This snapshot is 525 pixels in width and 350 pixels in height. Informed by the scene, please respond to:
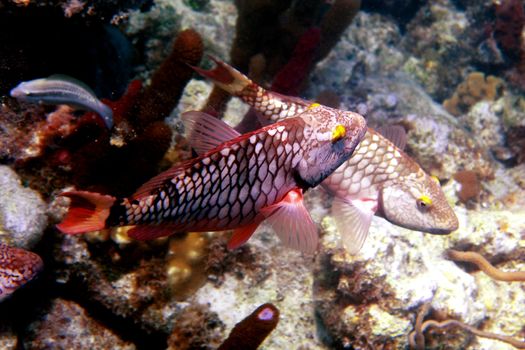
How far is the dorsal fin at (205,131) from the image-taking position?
2.18 m

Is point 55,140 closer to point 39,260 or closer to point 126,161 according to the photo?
point 126,161

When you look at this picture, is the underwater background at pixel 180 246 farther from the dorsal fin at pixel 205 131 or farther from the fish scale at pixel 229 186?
the fish scale at pixel 229 186

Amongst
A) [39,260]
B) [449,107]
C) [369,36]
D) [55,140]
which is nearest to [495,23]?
[449,107]

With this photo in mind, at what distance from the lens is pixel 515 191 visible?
6707 mm

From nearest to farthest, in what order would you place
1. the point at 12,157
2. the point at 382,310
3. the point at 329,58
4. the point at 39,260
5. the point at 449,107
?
the point at 39,260
the point at 12,157
the point at 382,310
the point at 329,58
the point at 449,107

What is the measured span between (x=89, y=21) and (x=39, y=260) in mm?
2333

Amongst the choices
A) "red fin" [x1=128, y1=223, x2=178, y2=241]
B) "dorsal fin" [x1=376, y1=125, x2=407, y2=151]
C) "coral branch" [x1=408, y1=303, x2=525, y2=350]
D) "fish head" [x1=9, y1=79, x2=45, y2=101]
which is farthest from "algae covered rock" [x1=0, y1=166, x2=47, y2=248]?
"coral branch" [x1=408, y1=303, x2=525, y2=350]

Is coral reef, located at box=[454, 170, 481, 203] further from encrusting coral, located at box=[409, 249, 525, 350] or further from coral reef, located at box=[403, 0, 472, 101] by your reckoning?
coral reef, located at box=[403, 0, 472, 101]

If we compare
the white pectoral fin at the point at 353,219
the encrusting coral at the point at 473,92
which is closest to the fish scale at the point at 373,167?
the white pectoral fin at the point at 353,219

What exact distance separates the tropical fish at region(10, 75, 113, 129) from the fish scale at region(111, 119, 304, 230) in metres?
1.83

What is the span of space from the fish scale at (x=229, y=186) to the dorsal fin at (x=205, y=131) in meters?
0.15

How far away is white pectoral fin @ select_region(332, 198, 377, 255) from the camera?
11.4ft

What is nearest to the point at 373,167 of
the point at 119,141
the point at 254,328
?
the point at 254,328

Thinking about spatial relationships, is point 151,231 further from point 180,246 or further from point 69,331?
point 69,331
